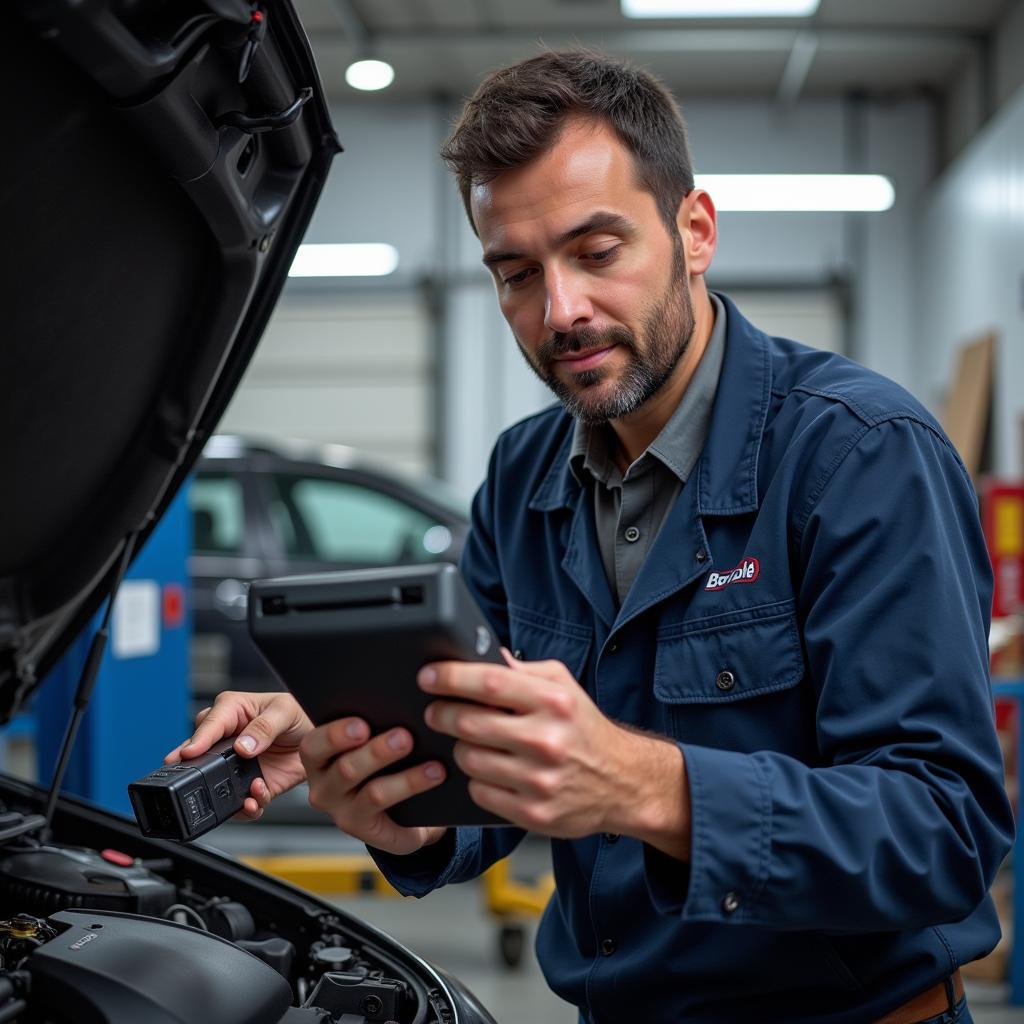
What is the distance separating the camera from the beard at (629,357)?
138 cm

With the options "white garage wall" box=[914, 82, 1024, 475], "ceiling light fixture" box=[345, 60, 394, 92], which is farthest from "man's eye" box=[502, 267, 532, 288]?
"ceiling light fixture" box=[345, 60, 394, 92]

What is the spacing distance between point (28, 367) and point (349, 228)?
8533 millimetres

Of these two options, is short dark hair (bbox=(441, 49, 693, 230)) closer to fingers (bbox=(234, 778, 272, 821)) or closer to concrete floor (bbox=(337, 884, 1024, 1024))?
fingers (bbox=(234, 778, 272, 821))

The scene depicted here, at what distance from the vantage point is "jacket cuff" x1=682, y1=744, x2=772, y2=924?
3.15 feet

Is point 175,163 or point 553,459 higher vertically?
point 175,163

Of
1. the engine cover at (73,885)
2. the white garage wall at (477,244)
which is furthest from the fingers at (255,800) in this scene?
the white garage wall at (477,244)

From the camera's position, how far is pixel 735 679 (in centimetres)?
126

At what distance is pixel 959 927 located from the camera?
1.24 meters

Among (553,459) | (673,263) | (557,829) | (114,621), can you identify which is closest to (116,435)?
(553,459)

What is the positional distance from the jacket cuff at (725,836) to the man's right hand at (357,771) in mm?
208

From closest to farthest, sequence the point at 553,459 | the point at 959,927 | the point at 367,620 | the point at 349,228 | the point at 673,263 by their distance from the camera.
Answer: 1. the point at 367,620
2. the point at 959,927
3. the point at 673,263
4. the point at 553,459
5. the point at 349,228

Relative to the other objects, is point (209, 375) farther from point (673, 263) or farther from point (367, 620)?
point (367, 620)

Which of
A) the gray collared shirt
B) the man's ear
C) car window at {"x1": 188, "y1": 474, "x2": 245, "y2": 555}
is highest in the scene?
car window at {"x1": 188, "y1": 474, "x2": 245, "y2": 555}

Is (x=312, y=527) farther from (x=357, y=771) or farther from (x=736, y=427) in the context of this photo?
(x=357, y=771)
